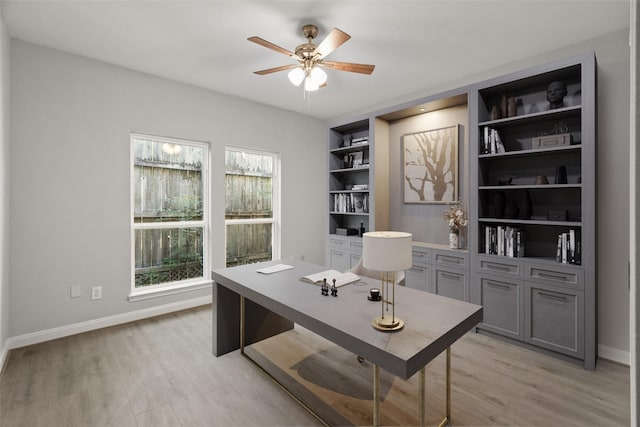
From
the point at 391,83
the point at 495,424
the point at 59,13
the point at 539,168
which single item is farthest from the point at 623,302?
the point at 59,13

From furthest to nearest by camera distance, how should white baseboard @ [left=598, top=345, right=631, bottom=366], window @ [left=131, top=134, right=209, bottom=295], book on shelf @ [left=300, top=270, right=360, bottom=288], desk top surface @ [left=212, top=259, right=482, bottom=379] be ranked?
window @ [left=131, top=134, right=209, bottom=295], white baseboard @ [left=598, top=345, right=631, bottom=366], book on shelf @ [left=300, top=270, right=360, bottom=288], desk top surface @ [left=212, top=259, right=482, bottom=379]

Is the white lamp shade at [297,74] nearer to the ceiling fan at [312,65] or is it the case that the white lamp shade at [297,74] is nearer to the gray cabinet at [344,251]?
the ceiling fan at [312,65]

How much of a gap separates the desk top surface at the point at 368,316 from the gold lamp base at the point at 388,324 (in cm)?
2

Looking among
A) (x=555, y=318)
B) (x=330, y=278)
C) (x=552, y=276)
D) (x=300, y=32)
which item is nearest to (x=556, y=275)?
(x=552, y=276)

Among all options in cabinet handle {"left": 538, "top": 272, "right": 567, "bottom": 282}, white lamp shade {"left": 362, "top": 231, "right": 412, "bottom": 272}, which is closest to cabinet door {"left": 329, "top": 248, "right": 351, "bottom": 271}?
cabinet handle {"left": 538, "top": 272, "right": 567, "bottom": 282}

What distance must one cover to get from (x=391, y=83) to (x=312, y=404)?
11.2ft

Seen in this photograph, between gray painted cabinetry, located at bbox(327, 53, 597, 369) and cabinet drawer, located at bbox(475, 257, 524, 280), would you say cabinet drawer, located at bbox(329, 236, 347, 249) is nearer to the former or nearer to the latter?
gray painted cabinetry, located at bbox(327, 53, 597, 369)

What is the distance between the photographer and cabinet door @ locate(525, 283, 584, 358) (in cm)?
260

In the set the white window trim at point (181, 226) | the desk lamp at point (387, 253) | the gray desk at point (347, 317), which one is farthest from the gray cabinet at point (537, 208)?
the white window trim at point (181, 226)

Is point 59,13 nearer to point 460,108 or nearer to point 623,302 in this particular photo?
point 460,108

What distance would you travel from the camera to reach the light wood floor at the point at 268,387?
2.02m

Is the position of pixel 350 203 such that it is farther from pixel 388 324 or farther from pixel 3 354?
pixel 3 354

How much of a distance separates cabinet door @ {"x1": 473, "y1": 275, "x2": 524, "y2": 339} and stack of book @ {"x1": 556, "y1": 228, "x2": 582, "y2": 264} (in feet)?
1.28

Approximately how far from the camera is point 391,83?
153 inches
